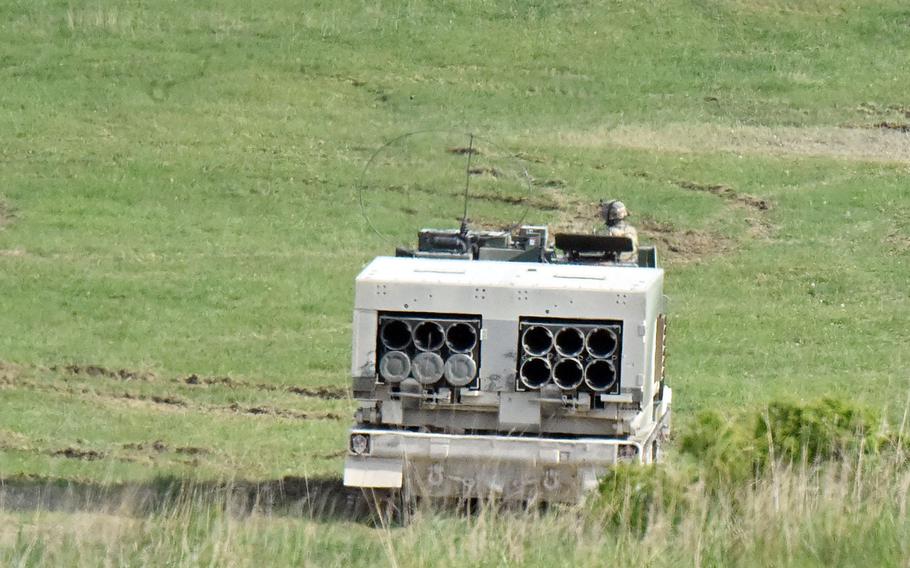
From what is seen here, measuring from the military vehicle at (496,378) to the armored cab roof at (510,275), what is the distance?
0.02 m

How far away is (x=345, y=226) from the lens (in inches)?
958

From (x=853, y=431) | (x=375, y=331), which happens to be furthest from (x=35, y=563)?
(x=853, y=431)

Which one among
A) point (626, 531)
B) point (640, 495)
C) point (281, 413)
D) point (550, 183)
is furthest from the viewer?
point (550, 183)

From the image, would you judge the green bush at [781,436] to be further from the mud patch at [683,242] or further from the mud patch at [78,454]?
the mud patch at [683,242]

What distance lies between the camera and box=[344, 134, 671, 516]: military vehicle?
464 inches

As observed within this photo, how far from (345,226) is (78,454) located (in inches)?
387

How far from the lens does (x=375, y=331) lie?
11.9m

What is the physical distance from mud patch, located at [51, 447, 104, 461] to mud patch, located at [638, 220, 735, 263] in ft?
33.1

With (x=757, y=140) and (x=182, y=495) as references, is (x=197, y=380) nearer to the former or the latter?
(x=182, y=495)

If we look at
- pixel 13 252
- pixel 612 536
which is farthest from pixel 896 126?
pixel 612 536

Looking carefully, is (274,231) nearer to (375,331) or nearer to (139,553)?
(375,331)

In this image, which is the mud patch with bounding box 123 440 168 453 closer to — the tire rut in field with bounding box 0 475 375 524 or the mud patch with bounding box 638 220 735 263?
the tire rut in field with bounding box 0 475 375 524

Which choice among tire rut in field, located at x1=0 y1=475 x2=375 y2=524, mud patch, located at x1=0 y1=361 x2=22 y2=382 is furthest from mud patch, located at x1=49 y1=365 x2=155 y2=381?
tire rut in field, located at x1=0 y1=475 x2=375 y2=524

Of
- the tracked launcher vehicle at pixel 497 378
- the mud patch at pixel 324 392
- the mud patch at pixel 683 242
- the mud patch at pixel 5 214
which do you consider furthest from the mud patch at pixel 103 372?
the mud patch at pixel 683 242
